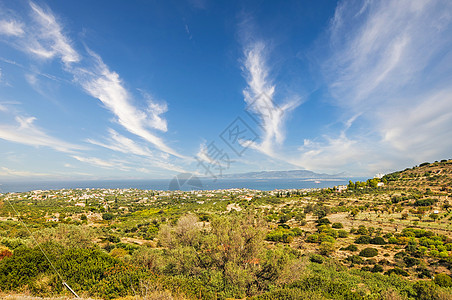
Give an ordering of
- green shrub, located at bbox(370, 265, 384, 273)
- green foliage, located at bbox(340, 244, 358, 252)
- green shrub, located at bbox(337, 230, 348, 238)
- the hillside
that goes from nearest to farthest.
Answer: the hillside → green shrub, located at bbox(370, 265, 384, 273) → green foliage, located at bbox(340, 244, 358, 252) → green shrub, located at bbox(337, 230, 348, 238)

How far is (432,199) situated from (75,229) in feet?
207

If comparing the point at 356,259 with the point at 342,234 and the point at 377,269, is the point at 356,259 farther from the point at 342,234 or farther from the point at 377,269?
the point at 342,234

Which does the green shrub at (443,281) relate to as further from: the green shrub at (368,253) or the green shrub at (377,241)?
the green shrub at (377,241)

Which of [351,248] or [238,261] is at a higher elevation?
[238,261]

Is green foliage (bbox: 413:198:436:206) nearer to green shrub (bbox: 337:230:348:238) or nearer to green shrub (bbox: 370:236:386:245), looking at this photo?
green shrub (bbox: 370:236:386:245)

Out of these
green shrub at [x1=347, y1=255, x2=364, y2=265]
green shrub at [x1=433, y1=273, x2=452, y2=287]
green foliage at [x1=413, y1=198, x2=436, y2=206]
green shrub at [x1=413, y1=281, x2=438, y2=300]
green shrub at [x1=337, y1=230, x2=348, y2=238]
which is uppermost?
green foliage at [x1=413, y1=198, x2=436, y2=206]

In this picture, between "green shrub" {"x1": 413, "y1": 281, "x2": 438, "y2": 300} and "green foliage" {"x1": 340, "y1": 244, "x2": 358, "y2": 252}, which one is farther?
"green foliage" {"x1": 340, "y1": 244, "x2": 358, "y2": 252}

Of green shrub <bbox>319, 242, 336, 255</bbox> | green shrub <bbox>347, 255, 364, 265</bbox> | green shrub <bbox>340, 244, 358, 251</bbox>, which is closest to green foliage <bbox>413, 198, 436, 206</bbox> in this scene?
green shrub <bbox>340, 244, 358, 251</bbox>

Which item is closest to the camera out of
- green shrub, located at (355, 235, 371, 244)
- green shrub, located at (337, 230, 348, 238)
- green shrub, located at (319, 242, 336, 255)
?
green shrub, located at (319, 242, 336, 255)

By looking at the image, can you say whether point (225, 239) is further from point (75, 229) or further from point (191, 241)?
point (75, 229)

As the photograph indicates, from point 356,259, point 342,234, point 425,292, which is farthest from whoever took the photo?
point 342,234

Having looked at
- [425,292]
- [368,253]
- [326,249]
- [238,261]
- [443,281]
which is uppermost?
[238,261]

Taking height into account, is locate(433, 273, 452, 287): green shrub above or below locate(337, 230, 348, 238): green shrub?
above

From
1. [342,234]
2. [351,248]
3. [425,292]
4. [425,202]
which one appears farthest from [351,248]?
[425,202]
